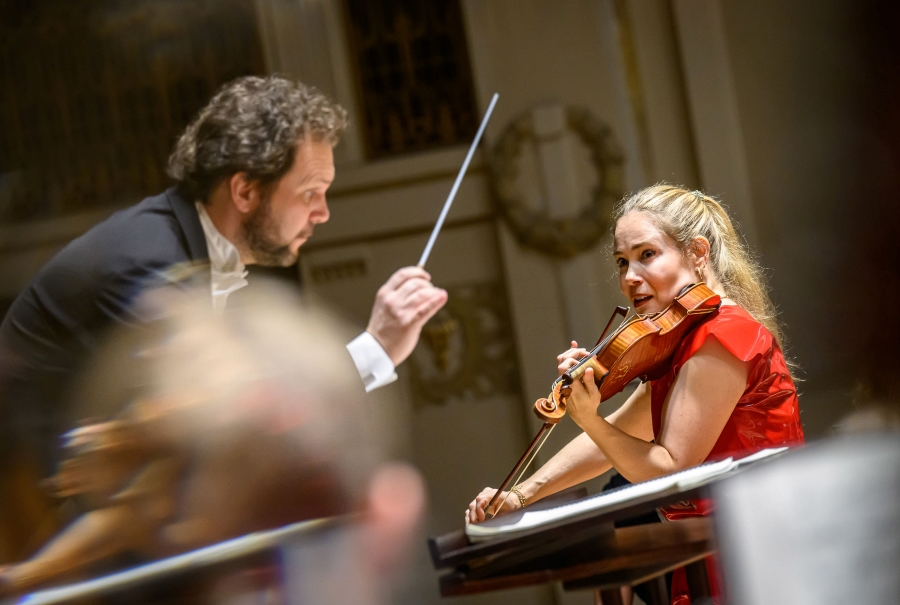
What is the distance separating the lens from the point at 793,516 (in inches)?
17.8

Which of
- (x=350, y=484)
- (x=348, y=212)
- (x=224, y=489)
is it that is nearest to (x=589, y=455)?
(x=350, y=484)

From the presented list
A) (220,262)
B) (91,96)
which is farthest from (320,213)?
(91,96)

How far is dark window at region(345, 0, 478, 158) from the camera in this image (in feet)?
6.28

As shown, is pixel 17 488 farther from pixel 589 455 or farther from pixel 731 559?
pixel 731 559

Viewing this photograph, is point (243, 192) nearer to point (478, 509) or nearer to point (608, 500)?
point (478, 509)

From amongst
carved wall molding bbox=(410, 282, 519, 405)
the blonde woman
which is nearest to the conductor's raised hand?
the blonde woman

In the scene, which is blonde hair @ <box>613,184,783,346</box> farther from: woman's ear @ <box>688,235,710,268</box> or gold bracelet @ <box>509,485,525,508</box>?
gold bracelet @ <box>509,485,525,508</box>

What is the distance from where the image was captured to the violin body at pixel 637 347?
814mm

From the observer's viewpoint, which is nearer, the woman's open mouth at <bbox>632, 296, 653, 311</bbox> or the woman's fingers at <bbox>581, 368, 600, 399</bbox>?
the woman's fingers at <bbox>581, 368, 600, 399</bbox>

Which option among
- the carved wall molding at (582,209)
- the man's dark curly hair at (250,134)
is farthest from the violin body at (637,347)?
the carved wall molding at (582,209)

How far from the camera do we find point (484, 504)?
0.88 meters

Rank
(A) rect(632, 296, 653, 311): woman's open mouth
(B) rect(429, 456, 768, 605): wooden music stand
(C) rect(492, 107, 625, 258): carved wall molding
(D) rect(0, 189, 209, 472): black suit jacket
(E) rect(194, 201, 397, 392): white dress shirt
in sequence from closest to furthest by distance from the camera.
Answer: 1. (B) rect(429, 456, 768, 605): wooden music stand
2. (A) rect(632, 296, 653, 311): woman's open mouth
3. (D) rect(0, 189, 209, 472): black suit jacket
4. (E) rect(194, 201, 397, 392): white dress shirt
5. (C) rect(492, 107, 625, 258): carved wall molding

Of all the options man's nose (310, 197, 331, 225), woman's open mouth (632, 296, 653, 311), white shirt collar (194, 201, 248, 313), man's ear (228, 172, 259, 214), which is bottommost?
woman's open mouth (632, 296, 653, 311)

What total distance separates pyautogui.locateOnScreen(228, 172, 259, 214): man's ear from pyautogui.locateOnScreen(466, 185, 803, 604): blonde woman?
54 cm
